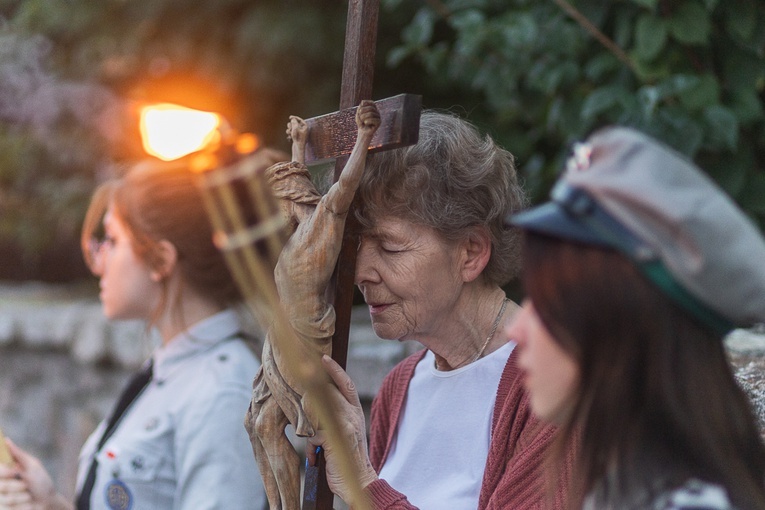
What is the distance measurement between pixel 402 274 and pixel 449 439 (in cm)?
38

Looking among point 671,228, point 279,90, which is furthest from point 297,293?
point 279,90

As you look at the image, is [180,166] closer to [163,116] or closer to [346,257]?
[163,116]

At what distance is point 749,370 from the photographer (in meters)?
2.03

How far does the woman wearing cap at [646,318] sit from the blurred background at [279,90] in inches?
31.0

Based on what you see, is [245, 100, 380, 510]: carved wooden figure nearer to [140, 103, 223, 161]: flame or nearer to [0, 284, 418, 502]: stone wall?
[140, 103, 223, 161]: flame

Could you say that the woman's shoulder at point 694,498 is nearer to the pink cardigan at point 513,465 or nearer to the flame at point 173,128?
the pink cardigan at point 513,465

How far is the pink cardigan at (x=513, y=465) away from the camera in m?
1.63

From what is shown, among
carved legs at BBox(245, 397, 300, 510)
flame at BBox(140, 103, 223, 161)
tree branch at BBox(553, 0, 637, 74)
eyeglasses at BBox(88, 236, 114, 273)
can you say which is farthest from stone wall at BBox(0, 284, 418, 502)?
carved legs at BBox(245, 397, 300, 510)

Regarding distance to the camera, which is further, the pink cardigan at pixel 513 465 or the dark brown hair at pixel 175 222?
the dark brown hair at pixel 175 222

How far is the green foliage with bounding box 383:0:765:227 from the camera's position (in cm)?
269

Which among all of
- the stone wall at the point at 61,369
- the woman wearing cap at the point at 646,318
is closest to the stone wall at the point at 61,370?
the stone wall at the point at 61,369

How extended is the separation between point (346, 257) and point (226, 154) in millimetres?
675

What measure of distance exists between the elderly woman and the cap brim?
0.65 metres

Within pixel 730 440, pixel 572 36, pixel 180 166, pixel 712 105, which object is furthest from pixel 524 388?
pixel 572 36
